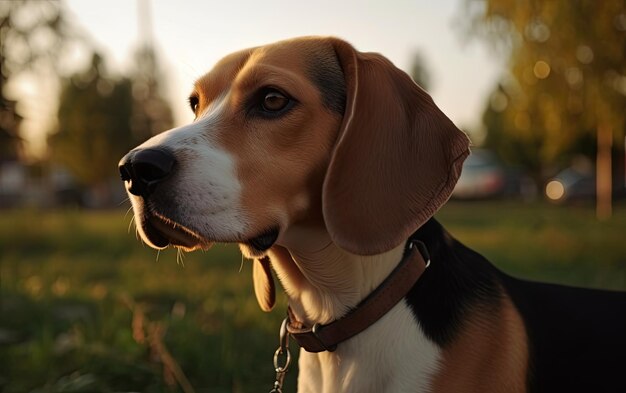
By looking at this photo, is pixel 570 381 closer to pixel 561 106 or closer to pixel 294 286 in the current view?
pixel 294 286

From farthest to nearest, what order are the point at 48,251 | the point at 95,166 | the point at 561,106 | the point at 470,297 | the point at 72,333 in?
the point at 95,166 → the point at 561,106 → the point at 48,251 → the point at 72,333 → the point at 470,297

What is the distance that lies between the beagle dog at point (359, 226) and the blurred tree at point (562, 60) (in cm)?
939

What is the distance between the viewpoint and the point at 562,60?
1266cm

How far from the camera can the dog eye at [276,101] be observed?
2734 mm

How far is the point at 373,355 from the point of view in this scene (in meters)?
2.62

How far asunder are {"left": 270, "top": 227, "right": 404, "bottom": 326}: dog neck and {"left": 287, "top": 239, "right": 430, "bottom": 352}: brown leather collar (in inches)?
1.8

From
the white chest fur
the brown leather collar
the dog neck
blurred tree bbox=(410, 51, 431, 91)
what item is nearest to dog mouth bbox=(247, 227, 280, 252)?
the dog neck

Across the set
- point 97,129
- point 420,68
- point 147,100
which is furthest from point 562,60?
point 420,68

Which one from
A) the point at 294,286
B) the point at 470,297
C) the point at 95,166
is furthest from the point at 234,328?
the point at 95,166

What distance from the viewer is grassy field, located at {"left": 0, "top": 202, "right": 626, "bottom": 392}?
4.12 meters

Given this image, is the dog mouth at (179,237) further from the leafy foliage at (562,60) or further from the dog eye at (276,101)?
the leafy foliage at (562,60)

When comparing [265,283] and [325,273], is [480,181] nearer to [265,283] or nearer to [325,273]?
[265,283]

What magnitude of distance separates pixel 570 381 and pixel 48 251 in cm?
1097

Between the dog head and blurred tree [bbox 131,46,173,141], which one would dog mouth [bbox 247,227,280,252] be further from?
blurred tree [bbox 131,46,173,141]
